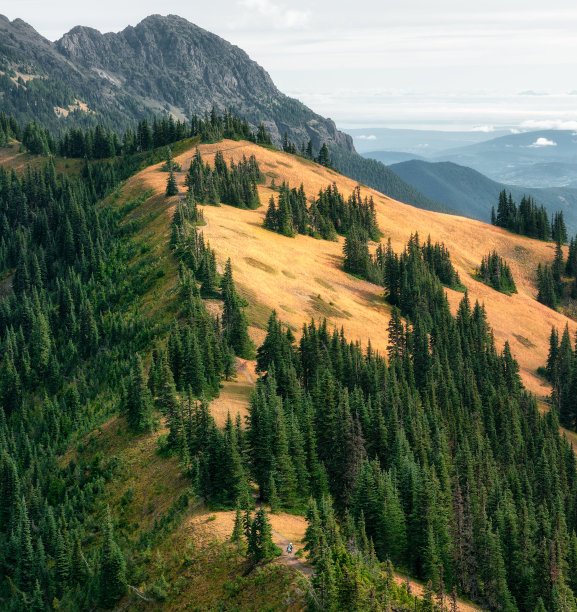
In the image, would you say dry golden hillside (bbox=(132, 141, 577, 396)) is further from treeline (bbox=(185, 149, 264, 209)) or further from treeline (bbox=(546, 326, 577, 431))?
treeline (bbox=(185, 149, 264, 209))

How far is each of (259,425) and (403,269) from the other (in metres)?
97.2

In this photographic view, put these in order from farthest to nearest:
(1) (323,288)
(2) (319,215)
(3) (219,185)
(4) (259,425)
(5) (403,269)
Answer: (2) (319,215), (3) (219,185), (5) (403,269), (1) (323,288), (4) (259,425)

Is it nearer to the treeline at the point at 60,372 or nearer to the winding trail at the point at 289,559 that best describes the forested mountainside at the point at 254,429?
the winding trail at the point at 289,559

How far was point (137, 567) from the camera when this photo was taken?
1706 inches

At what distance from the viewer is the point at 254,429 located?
51094mm

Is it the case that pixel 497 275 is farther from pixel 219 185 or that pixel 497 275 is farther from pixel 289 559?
pixel 289 559

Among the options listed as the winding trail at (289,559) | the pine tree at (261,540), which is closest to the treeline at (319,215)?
the winding trail at (289,559)

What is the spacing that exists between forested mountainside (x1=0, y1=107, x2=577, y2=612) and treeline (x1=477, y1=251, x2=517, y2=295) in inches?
656

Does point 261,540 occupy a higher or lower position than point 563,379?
higher

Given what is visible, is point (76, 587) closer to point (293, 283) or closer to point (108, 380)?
point (108, 380)

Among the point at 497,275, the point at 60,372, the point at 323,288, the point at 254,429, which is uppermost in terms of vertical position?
the point at 254,429

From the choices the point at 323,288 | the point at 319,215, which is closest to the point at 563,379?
the point at 323,288

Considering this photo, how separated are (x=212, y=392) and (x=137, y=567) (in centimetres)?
2692

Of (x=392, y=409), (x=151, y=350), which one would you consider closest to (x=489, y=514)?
(x=392, y=409)
